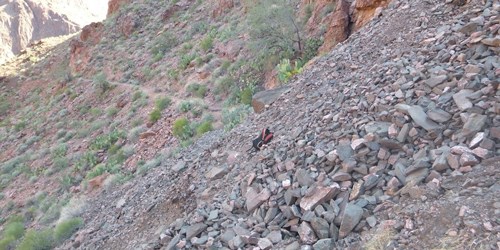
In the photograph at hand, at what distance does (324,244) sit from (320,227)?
0.18 meters

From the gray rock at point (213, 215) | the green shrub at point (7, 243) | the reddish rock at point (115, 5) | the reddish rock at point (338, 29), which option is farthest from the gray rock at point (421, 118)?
the reddish rock at point (115, 5)

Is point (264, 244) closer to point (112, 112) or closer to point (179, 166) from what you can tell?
point (179, 166)

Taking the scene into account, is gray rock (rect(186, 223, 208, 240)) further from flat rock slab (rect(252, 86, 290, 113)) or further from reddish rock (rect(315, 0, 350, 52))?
reddish rock (rect(315, 0, 350, 52))

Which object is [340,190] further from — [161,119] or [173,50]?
[173,50]

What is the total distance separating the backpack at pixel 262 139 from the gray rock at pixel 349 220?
7.62 feet

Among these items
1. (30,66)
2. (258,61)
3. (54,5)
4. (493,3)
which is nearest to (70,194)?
(258,61)

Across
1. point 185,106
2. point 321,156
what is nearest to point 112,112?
point 185,106

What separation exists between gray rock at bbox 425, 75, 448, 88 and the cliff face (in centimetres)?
5902

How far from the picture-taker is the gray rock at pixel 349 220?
3451 mm

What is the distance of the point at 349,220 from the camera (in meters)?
3.47

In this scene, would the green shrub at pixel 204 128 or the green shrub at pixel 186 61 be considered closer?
the green shrub at pixel 204 128

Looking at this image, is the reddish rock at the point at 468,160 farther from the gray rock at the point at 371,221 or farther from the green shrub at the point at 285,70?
the green shrub at the point at 285,70

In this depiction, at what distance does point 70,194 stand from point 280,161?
29.5 ft

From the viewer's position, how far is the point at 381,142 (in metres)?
4.06
